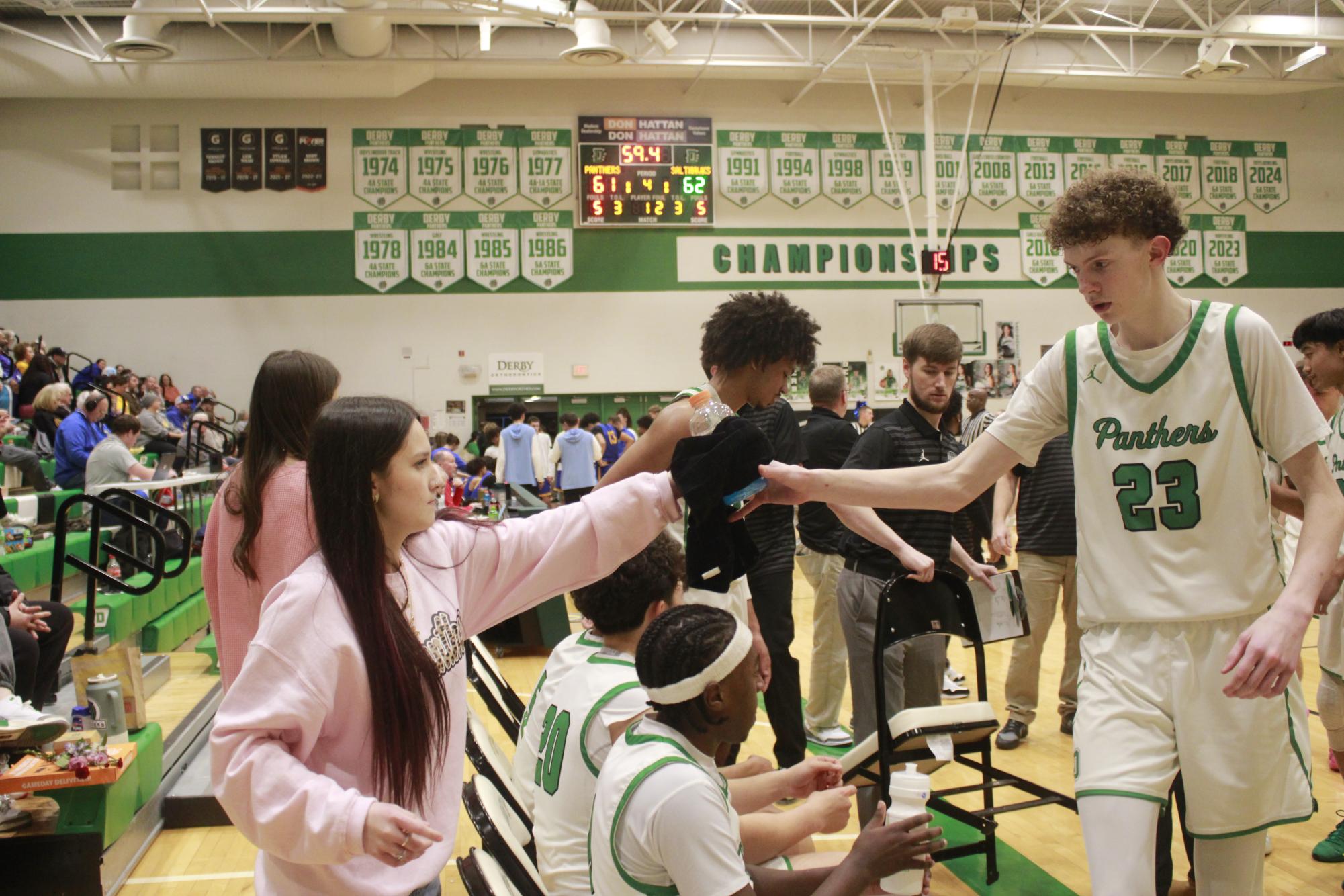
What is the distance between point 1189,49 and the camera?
17.3 m

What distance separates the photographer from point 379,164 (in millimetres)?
16578

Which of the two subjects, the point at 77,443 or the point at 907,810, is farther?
the point at 77,443

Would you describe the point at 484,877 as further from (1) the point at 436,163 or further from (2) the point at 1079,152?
(2) the point at 1079,152

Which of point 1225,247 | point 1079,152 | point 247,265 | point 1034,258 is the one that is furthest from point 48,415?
point 1225,247

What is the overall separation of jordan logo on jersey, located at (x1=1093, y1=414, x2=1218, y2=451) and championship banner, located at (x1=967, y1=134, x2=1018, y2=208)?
651 inches

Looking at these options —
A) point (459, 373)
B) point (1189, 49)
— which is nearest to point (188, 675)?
point (459, 373)

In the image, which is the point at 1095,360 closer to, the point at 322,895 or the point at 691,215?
the point at 322,895

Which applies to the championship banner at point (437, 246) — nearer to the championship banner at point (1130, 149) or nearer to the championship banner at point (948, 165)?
the championship banner at point (948, 165)

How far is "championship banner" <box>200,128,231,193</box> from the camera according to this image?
16328 millimetres

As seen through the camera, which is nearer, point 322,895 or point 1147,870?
point 322,895

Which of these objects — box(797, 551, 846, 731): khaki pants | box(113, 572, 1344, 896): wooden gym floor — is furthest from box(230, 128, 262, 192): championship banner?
box(797, 551, 846, 731): khaki pants

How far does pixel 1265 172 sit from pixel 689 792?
68.0 ft

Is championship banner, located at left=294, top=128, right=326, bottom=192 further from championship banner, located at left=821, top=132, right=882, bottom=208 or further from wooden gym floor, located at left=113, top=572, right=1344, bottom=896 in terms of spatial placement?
wooden gym floor, located at left=113, top=572, right=1344, bottom=896

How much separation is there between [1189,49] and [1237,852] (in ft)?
61.7
